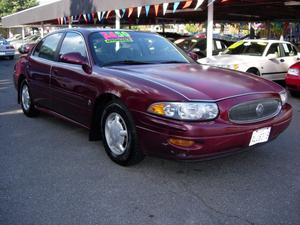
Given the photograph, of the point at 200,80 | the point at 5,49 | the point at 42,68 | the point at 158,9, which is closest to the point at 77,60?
the point at 42,68

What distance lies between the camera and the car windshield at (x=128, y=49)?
4547 mm

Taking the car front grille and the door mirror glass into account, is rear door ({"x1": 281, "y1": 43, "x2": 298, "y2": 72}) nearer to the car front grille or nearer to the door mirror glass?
the car front grille

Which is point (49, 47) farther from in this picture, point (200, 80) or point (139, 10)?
point (139, 10)

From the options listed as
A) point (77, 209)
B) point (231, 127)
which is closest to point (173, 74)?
point (231, 127)

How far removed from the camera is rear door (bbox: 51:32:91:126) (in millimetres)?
4516

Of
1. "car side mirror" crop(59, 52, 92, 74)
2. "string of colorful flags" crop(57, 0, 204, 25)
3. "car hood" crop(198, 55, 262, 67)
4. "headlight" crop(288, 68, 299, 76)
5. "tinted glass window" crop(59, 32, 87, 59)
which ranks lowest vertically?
"headlight" crop(288, 68, 299, 76)

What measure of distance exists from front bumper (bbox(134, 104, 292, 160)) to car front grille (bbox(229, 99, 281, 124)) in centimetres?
7

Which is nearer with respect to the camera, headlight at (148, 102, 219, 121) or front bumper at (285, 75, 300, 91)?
headlight at (148, 102, 219, 121)

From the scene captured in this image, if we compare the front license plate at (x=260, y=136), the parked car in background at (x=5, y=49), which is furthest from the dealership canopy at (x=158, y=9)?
the front license plate at (x=260, y=136)

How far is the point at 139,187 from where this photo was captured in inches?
141

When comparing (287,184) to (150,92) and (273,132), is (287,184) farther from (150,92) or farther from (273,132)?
(150,92)

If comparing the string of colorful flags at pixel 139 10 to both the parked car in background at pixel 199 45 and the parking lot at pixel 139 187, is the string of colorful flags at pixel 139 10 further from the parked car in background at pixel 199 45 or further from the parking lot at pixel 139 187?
the parking lot at pixel 139 187

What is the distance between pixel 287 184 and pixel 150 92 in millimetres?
1633

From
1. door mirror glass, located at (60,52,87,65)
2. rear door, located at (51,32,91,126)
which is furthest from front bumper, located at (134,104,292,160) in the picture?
door mirror glass, located at (60,52,87,65)
